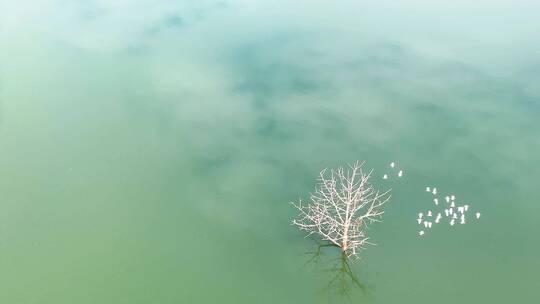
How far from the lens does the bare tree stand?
8.91 meters

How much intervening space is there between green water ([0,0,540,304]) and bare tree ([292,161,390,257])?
0.26m

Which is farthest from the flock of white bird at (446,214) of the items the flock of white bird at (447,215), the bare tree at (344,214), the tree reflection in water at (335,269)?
the tree reflection in water at (335,269)

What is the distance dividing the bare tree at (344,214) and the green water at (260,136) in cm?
26

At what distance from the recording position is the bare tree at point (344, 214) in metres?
8.91

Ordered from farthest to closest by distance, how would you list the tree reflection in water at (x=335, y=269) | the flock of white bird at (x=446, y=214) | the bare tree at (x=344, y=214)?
the flock of white bird at (x=446, y=214) → the bare tree at (x=344, y=214) → the tree reflection in water at (x=335, y=269)

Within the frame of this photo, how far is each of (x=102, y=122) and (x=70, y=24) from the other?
19.3ft

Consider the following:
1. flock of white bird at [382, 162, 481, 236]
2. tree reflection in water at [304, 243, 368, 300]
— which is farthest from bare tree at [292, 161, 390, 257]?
flock of white bird at [382, 162, 481, 236]

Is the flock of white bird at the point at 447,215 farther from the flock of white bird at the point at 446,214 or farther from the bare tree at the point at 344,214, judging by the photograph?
the bare tree at the point at 344,214

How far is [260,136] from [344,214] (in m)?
3.16

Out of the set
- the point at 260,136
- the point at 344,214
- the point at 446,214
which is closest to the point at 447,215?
the point at 446,214

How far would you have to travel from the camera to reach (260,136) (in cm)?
1205

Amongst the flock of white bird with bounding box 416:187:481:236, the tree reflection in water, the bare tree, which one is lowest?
the tree reflection in water

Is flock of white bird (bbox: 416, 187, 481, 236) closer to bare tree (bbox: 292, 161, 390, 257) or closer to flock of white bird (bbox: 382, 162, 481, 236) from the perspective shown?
flock of white bird (bbox: 382, 162, 481, 236)

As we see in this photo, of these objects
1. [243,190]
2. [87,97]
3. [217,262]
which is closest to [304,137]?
[243,190]
